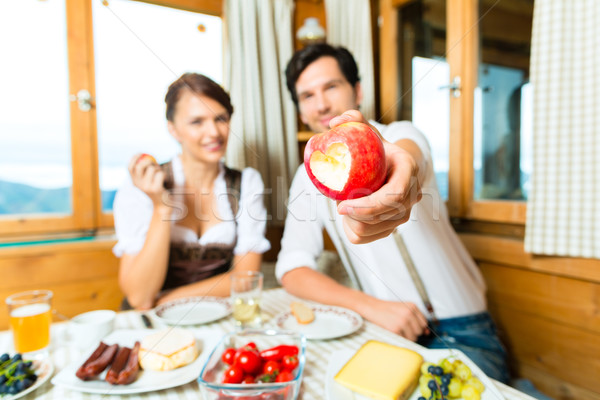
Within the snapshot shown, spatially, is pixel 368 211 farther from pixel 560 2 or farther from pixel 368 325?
pixel 560 2

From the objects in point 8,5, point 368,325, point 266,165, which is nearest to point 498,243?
point 368,325

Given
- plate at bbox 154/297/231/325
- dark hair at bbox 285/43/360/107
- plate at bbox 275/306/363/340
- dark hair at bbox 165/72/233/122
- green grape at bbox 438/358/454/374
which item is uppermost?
dark hair at bbox 285/43/360/107

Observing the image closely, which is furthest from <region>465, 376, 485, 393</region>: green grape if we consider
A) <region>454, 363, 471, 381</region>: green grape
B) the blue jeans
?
the blue jeans

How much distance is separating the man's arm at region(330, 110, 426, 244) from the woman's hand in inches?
20.3

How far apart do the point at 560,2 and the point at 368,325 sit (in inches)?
31.5

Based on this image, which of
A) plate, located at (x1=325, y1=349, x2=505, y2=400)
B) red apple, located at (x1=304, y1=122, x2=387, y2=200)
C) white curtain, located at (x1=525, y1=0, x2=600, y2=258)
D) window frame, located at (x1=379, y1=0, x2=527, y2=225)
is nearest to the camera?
red apple, located at (x1=304, y1=122, x2=387, y2=200)

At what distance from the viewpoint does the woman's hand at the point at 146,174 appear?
71 centimetres

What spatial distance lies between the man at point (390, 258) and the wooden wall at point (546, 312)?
0.63 ft

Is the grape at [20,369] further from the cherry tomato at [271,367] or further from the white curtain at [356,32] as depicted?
the white curtain at [356,32]

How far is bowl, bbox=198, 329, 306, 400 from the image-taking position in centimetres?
34

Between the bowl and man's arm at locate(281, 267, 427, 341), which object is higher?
the bowl

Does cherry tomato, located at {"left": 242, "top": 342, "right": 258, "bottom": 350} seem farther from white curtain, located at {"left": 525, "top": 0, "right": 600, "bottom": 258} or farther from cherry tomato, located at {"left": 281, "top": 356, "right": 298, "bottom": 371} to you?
white curtain, located at {"left": 525, "top": 0, "right": 600, "bottom": 258}

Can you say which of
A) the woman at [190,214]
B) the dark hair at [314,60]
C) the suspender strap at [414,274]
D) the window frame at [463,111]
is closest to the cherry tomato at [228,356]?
the woman at [190,214]

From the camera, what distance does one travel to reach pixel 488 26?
1.08 meters
